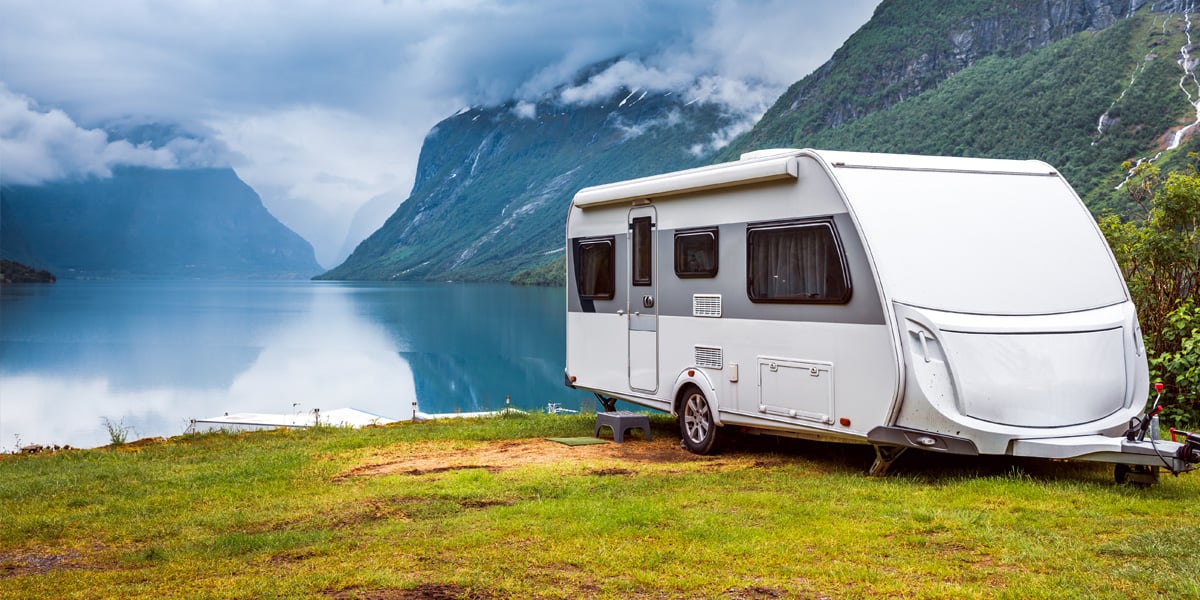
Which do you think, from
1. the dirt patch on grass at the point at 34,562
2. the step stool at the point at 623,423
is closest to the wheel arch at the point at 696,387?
the step stool at the point at 623,423

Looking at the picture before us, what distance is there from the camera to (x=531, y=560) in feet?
21.0

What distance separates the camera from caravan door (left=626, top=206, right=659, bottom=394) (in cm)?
1165

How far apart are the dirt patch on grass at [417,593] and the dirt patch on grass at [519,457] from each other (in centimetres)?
393

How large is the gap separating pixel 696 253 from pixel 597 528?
4.42 m

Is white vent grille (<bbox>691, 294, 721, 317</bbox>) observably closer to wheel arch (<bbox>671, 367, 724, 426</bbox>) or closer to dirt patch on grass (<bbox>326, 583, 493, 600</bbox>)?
wheel arch (<bbox>671, 367, 724, 426</bbox>)

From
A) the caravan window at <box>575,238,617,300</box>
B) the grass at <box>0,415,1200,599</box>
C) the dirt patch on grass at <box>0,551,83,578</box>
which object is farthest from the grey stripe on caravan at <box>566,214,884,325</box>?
the dirt patch on grass at <box>0,551,83,578</box>

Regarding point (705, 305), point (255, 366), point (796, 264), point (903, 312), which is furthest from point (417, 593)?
point (255, 366)

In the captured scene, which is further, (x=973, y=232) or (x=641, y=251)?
(x=641, y=251)

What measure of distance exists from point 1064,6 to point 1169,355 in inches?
6643

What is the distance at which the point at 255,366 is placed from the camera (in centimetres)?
6041

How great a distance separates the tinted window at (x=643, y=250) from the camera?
11719 millimetres

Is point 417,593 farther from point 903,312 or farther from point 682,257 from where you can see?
point 682,257

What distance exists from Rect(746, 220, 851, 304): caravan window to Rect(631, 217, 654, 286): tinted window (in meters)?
1.68

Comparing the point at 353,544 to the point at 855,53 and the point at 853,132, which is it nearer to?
the point at 853,132
